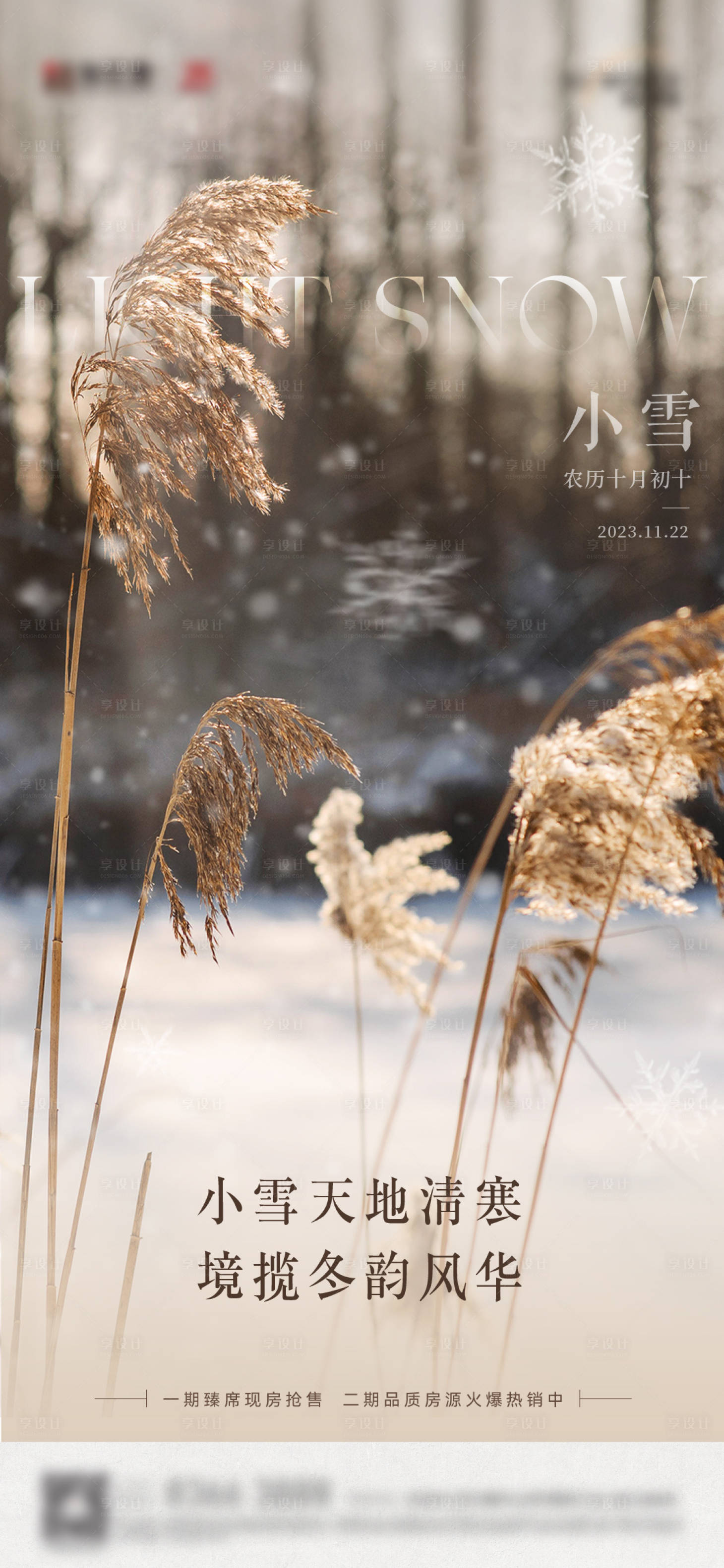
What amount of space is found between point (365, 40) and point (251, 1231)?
94.1 inches

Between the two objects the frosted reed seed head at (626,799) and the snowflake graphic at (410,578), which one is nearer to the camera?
the frosted reed seed head at (626,799)

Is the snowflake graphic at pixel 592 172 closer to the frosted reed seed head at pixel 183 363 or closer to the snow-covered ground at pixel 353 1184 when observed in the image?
the frosted reed seed head at pixel 183 363

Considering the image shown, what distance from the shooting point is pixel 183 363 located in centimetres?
188

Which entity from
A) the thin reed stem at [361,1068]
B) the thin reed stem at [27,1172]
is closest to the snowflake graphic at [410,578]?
the thin reed stem at [361,1068]

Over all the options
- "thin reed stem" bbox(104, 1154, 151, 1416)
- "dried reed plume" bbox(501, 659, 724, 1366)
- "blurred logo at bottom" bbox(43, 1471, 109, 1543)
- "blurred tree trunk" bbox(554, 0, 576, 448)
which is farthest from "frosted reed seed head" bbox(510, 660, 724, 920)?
"blurred logo at bottom" bbox(43, 1471, 109, 1543)

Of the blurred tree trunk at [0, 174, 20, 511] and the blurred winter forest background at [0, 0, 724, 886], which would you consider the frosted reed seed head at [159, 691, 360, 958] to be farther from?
the blurred tree trunk at [0, 174, 20, 511]

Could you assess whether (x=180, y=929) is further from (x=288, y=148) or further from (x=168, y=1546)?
(x=288, y=148)

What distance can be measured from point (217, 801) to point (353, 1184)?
0.81m

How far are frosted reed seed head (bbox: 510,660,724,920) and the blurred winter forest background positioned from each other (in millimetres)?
143

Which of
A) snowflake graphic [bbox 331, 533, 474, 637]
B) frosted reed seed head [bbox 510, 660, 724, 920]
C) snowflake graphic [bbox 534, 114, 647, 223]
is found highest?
snowflake graphic [bbox 534, 114, 647, 223]

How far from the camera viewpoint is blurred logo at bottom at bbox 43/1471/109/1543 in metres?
1.94

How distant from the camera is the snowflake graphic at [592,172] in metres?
1.96

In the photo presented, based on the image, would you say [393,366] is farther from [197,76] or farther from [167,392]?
[197,76]

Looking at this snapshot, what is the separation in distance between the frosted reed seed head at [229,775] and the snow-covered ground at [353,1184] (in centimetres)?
11
